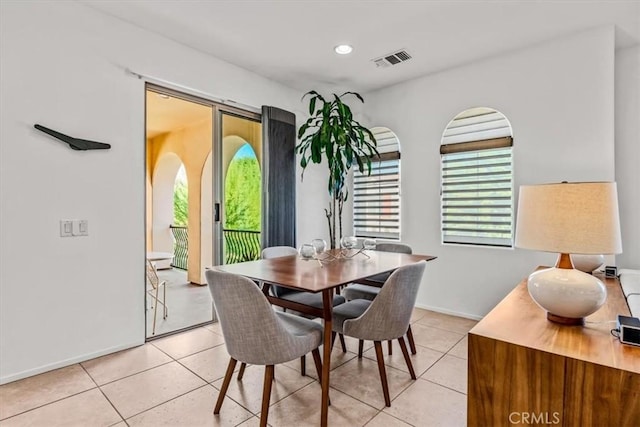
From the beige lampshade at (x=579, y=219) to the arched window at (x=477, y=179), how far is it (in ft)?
7.32

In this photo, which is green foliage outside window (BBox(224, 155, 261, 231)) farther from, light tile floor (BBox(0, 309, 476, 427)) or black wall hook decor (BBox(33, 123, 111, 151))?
light tile floor (BBox(0, 309, 476, 427))

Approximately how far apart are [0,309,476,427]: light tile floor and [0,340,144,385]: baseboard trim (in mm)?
39

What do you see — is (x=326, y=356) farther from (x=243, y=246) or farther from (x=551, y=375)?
(x=243, y=246)

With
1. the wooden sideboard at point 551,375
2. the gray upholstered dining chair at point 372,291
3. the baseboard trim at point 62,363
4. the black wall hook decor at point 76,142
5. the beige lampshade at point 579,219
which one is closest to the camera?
the wooden sideboard at point 551,375

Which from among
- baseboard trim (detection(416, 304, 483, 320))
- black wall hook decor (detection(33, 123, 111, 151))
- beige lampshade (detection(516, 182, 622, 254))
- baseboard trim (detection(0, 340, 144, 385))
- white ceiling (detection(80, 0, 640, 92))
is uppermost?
white ceiling (detection(80, 0, 640, 92))

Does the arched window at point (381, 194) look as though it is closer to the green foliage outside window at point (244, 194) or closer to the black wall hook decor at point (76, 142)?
the green foliage outside window at point (244, 194)

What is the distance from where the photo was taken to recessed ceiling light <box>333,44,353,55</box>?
3.17m

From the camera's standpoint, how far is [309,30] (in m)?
2.88

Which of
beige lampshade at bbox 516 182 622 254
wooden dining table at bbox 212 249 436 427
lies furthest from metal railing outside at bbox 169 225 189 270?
beige lampshade at bbox 516 182 622 254

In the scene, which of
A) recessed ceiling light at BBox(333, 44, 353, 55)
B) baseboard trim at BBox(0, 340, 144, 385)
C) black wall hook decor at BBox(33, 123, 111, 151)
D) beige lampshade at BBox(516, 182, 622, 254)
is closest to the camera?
beige lampshade at BBox(516, 182, 622, 254)

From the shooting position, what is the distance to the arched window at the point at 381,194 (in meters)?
4.25

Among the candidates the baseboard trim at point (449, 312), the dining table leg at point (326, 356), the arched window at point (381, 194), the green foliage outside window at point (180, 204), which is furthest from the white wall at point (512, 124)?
the green foliage outside window at point (180, 204)

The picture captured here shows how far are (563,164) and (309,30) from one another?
2632 mm

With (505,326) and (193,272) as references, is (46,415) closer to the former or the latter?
(505,326)
